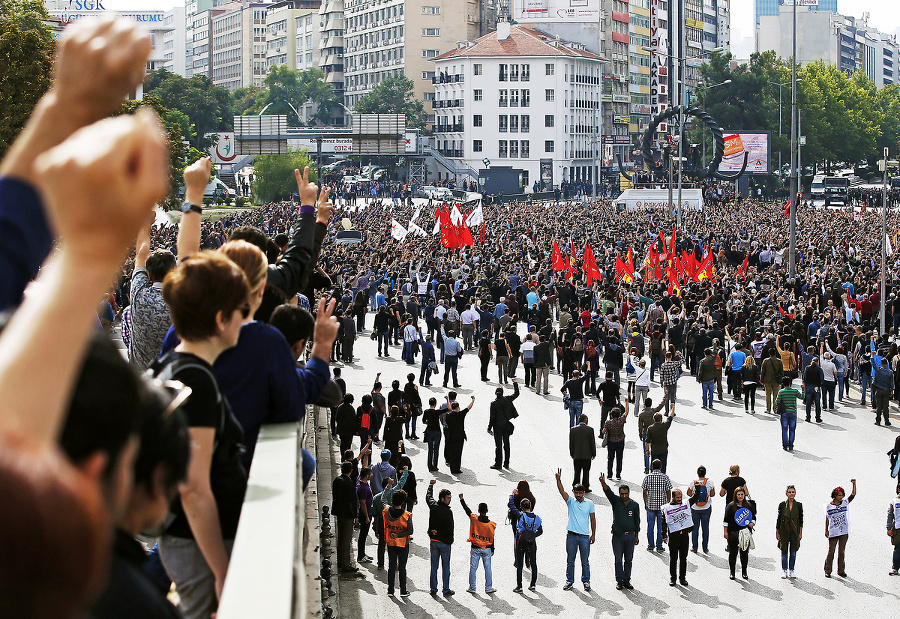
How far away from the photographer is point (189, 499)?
3137 mm

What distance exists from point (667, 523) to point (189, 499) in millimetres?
11663

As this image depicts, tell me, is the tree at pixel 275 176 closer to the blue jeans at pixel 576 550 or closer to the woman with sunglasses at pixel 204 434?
the blue jeans at pixel 576 550

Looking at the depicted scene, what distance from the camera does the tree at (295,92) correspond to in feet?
434

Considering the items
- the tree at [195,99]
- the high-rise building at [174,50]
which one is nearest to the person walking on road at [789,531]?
the tree at [195,99]

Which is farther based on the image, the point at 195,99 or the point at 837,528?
the point at 195,99

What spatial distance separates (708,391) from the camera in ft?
76.4

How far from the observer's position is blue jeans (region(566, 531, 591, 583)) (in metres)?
14.1

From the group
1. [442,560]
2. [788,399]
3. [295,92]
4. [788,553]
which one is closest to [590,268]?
[788,399]

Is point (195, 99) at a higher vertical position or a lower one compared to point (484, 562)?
higher

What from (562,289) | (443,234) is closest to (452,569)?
(562,289)

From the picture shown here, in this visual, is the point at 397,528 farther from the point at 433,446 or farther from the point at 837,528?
the point at 837,528

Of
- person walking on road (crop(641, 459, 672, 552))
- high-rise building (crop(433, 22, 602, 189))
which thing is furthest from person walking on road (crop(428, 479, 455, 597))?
high-rise building (crop(433, 22, 602, 189))

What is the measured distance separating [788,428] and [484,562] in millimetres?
7747

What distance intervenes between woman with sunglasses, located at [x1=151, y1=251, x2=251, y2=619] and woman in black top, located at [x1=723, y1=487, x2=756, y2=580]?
11622 mm
